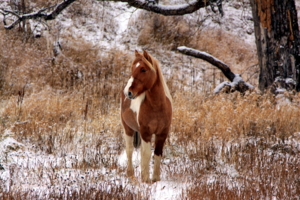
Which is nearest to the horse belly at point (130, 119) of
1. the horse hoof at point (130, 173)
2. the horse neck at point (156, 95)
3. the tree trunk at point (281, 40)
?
the horse neck at point (156, 95)

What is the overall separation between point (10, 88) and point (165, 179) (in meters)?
6.77

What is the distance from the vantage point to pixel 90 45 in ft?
41.4

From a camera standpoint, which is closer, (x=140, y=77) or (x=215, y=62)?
(x=140, y=77)

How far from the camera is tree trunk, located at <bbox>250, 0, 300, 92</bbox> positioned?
6.88 m

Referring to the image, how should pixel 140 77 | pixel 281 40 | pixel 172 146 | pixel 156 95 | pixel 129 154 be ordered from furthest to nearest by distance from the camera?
pixel 281 40
pixel 172 146
pixel 129 154
pixel 156 95
pixel 140 77

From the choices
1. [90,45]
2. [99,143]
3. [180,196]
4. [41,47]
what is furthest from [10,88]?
[180,196]

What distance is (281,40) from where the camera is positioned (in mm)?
6938

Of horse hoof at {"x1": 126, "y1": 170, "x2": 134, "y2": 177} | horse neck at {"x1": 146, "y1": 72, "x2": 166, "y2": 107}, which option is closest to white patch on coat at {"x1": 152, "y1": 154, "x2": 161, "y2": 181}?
horse hoof at {"x1": 126, "y1": 170, "x2": 134, "y2": 177}

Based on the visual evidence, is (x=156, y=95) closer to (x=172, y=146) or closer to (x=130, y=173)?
(x=130, y=173)

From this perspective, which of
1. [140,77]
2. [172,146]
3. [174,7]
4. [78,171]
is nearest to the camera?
[140,77]

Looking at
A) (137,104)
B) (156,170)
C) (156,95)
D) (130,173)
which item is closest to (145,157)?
(156,170)

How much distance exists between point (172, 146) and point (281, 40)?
3.77 meters

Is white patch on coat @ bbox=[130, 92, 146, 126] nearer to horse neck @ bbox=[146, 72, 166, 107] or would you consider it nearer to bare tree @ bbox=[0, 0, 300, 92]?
horse neck @ bbox=[146, 72, 166, 107]

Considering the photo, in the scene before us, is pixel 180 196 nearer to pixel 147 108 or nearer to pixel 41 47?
pixel 147 108
